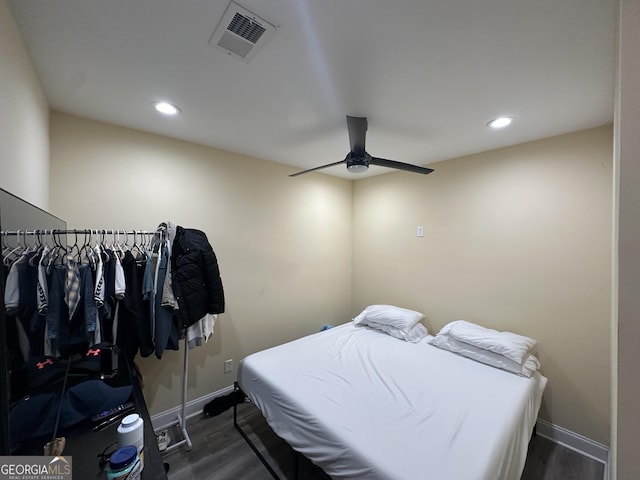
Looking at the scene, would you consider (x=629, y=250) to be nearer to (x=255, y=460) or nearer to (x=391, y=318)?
(x=391, y=318)

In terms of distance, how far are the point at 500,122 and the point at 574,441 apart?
2622mm

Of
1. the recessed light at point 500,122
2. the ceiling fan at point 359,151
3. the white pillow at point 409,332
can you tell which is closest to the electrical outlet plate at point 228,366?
the white pillow at point 409,332

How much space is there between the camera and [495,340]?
7.11 ft

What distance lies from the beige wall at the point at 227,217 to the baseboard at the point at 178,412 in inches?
2.1

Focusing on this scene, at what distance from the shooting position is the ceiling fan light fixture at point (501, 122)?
1.92m

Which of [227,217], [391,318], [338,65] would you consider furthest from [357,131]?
[391,318]

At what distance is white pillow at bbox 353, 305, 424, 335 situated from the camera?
2775 mm

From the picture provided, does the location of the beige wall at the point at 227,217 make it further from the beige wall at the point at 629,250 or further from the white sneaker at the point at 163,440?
the beige wall at the point at 629,250

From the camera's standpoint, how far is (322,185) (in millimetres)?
3518

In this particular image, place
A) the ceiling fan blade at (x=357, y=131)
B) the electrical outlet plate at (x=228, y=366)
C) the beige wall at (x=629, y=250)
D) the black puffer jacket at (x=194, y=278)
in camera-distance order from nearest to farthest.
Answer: the beige wall at (x=629, y=250) → the ceiling fan blade at (x=357, y=131) → the black puffer jacket at (x=194, y=278) → the electrical outlet plate at (x=228, y=366)

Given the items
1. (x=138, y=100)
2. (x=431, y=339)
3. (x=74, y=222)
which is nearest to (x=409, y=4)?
(x=138, y=100)

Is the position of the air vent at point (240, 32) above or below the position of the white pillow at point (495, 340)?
above

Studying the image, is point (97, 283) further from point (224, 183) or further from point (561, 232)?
point (561, 232)

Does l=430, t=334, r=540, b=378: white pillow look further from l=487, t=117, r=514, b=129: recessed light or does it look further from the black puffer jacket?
the black puffer jacket
